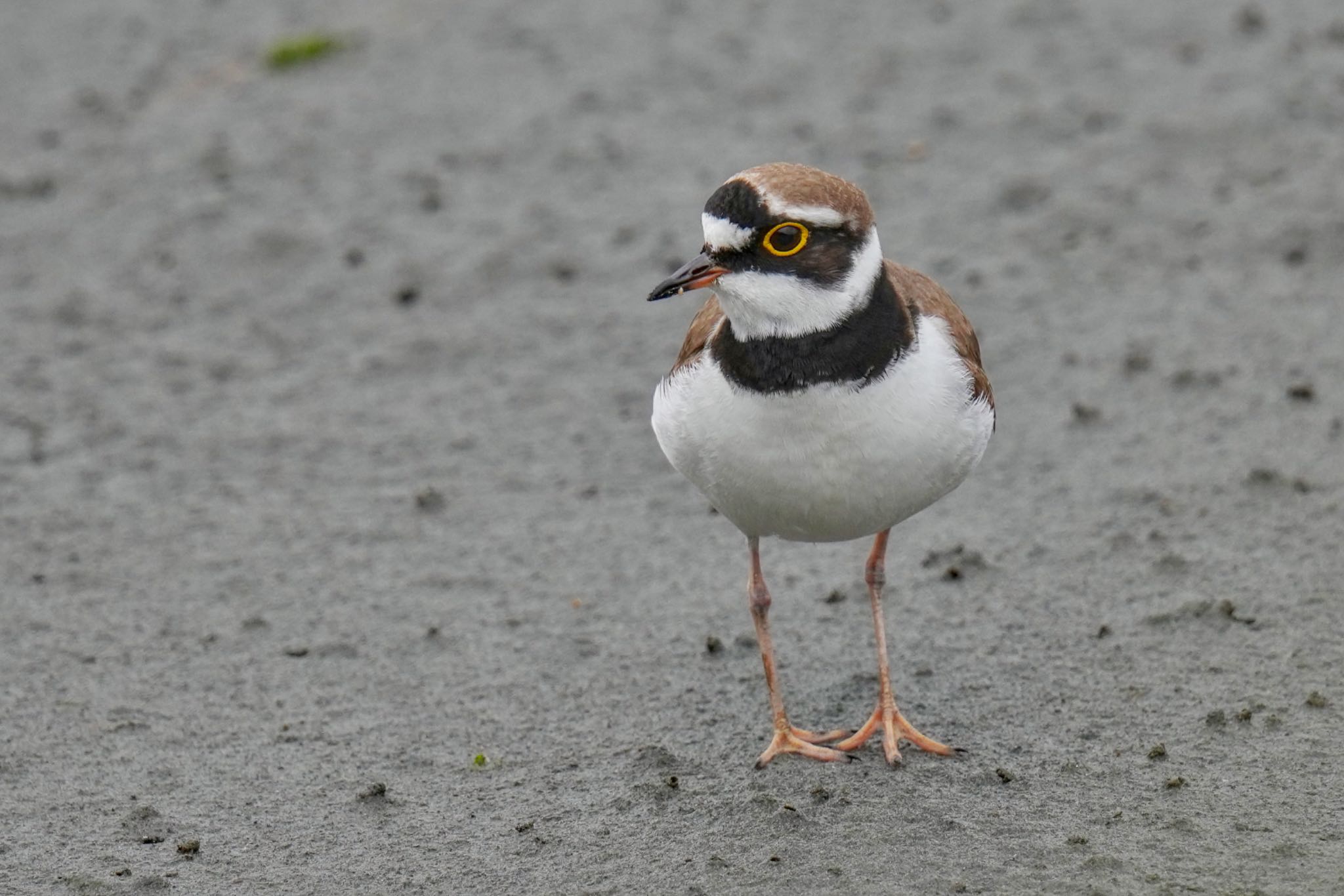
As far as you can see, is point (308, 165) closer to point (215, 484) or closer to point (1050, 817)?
point (215, 484)

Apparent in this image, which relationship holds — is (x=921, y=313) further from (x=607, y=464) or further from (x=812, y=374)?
(x=607, y=464)

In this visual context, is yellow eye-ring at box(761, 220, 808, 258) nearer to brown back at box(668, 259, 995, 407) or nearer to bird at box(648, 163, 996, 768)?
bird at box(648, 163, 996, 768)

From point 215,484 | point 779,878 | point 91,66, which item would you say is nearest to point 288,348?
point 215,484

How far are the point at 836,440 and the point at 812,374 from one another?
26 cm

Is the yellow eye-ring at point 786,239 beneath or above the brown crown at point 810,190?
beneath

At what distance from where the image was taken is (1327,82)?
1242 centimetres

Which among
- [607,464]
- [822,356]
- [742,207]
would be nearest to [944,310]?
[822,356]

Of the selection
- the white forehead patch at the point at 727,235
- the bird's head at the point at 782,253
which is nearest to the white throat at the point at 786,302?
the bird's head at the point at 782,253

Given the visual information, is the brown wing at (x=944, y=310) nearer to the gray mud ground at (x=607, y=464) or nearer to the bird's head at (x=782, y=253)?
the bird's head at (x=782, y=253)

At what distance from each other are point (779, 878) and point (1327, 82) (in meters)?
8.96

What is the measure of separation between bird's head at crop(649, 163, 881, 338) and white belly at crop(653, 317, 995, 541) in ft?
0.93

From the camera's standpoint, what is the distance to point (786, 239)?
5.92m

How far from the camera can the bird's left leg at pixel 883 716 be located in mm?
6816

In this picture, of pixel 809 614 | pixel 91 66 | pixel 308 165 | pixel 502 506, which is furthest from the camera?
pixel 91 66
